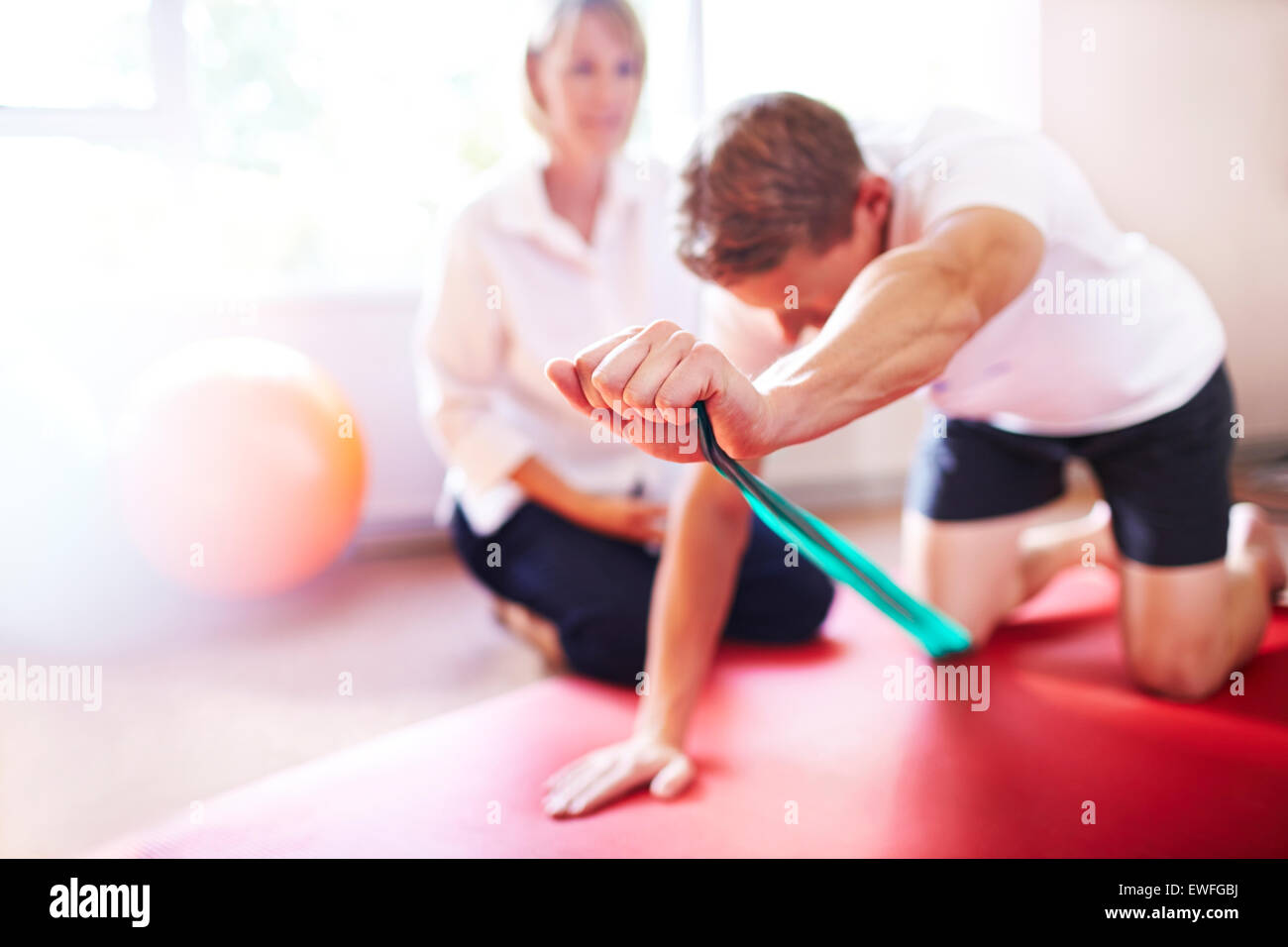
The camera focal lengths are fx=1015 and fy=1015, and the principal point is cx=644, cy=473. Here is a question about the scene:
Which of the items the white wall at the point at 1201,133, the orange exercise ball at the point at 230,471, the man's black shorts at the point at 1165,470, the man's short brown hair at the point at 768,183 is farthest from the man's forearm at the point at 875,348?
the orange exercise ball at the point at 230,471

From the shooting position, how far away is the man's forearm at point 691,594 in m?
1.02

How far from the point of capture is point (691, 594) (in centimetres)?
104

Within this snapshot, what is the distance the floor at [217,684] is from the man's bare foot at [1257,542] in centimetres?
58

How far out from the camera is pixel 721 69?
0.99 metres

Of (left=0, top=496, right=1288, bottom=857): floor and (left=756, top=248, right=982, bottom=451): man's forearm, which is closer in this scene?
(left=756, top=248, right=982, bottom=451): man's forearm

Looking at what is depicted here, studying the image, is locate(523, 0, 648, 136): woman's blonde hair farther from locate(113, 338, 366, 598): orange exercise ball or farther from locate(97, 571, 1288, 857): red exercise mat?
locate(97, 571, 1288, 857): red exercise mat

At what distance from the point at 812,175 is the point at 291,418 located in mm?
1068

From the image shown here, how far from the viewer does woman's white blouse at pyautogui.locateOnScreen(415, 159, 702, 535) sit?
1.40 m

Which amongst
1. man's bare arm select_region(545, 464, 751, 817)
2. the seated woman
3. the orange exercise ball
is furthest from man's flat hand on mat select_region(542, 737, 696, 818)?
the orange exercise ball

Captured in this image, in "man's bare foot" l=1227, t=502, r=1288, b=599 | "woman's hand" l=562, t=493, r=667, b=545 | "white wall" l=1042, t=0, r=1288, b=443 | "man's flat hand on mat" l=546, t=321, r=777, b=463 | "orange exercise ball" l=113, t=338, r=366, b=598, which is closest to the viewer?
"man's flat hand on mat" l=546, t=321, r=777, b=463

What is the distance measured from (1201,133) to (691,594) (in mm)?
620

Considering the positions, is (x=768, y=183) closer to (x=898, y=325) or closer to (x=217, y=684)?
(x=898, y=325)

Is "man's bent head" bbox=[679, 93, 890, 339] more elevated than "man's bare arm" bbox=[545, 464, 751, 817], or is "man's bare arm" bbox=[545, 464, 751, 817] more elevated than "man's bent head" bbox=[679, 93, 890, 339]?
"man's bent head" bbox=[679, 93, 890, 339]
